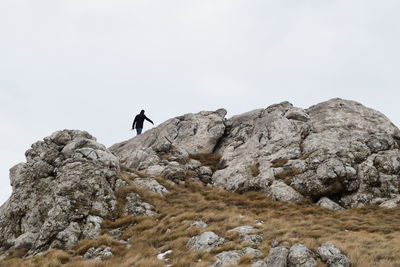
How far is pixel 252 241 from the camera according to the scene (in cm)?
1923

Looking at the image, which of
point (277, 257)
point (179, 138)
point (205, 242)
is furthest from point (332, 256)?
point (179, 138)

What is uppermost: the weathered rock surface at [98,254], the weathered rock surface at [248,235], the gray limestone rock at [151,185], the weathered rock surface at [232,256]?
the gray limestone rock at [151,185]

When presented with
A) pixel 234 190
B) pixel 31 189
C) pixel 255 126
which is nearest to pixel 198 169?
pixel 234 190

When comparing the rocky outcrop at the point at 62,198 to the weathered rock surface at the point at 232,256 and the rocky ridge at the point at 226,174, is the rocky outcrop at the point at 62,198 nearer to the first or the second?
the rocky ridge at the point at 226,174

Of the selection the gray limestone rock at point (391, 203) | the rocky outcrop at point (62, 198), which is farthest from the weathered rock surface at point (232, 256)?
the gray limestone rock at point (391, 203)

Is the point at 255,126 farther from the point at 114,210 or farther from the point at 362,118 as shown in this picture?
the point at 114,210

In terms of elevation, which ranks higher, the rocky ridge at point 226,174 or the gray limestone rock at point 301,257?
the rocky ridge at point 226,174

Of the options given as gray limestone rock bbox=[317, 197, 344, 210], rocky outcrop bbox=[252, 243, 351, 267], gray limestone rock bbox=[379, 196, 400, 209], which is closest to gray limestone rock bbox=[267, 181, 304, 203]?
gray limestone rock bbox=[317, 197, 344, 210]

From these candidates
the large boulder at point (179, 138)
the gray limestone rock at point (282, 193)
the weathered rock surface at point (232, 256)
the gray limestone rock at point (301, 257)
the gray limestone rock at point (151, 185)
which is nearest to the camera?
the gray limestone rock at point (301, 257)

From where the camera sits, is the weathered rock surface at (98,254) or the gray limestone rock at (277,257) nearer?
the gray limestone rock at (277,257)

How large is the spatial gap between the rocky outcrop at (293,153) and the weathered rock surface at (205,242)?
10.7m

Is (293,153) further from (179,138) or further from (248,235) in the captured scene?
(179,138)

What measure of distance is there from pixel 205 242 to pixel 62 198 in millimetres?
11220

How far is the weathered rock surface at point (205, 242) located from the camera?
19328mm
